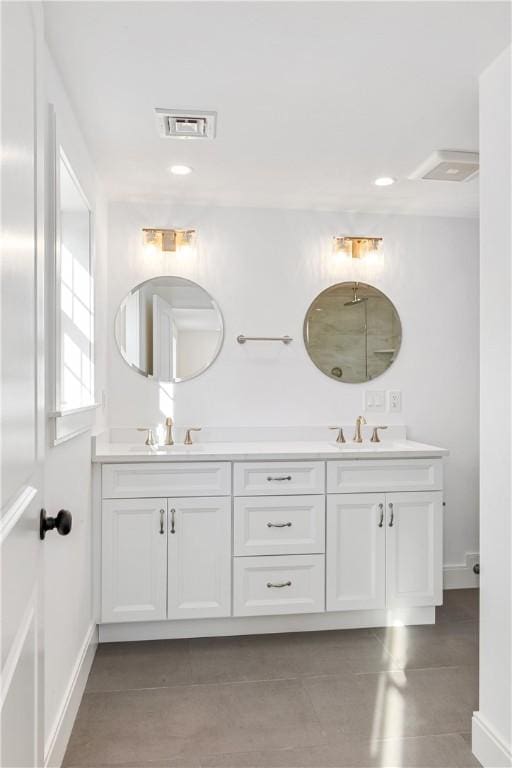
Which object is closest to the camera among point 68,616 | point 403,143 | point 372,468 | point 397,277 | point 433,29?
point 433,29

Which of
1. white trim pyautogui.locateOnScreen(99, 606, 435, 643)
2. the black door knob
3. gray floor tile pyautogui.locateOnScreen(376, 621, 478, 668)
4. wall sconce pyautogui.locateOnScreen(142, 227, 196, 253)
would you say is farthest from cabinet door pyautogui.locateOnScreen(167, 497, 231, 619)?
the black door knob

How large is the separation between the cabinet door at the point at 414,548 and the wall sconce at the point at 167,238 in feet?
6.00

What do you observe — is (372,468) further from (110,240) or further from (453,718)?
(110,240)

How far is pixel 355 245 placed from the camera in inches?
136

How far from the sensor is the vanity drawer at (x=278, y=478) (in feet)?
9.30

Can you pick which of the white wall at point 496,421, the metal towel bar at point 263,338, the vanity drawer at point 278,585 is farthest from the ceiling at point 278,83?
the vanity drawer at point 278,585

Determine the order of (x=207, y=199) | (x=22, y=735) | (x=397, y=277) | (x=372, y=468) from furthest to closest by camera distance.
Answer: (x=397, y=277) → (x=207, y=199) → (x=372, y=468) → (x=22, y=735)

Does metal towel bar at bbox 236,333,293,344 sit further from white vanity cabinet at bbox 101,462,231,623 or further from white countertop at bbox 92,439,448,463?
white vanity cabinet at bbox 101,462,231,623

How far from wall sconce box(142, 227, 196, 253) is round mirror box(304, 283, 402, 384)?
0.85 m

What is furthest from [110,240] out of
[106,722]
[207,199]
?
[106,722]

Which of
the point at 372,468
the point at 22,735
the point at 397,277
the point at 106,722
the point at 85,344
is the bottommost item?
the point at 106,722

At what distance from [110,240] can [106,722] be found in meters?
2.42

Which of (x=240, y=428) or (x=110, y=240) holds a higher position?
(x=110, y=240)

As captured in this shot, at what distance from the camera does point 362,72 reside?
1974 millimetres
